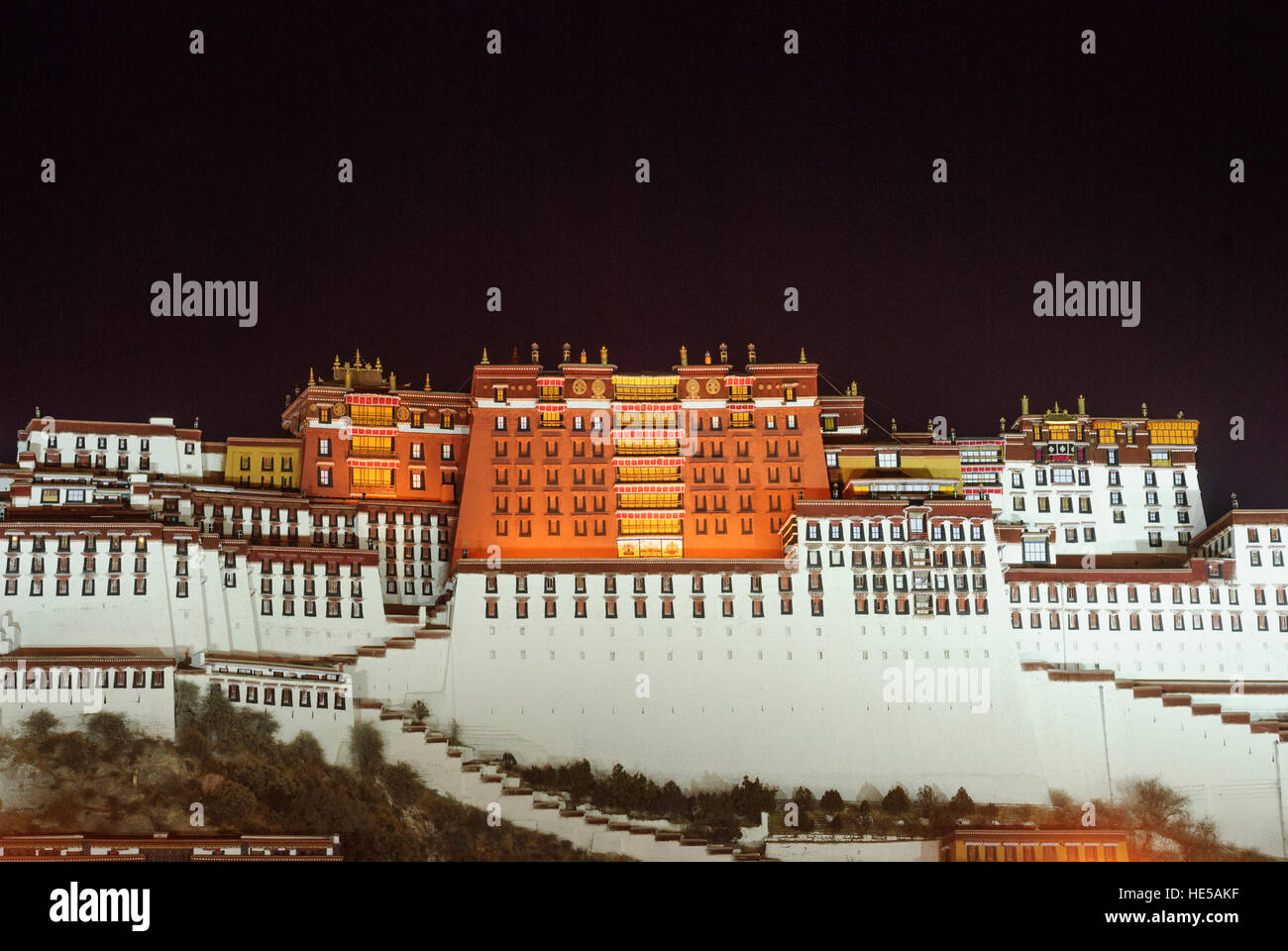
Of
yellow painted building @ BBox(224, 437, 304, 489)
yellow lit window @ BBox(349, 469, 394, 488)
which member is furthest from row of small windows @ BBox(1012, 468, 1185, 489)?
yellow painted building @ BBox(224, 437, 304, 489)

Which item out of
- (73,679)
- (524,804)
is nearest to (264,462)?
(73,679)

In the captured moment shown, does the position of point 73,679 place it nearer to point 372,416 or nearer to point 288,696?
point 288,696

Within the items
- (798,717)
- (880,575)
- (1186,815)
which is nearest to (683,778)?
(798,717)

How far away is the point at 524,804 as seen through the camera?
266 ft

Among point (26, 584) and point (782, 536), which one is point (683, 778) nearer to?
point (782, 536)

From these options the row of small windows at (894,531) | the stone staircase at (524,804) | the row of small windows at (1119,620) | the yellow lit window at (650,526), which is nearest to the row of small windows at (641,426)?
the yellow lit window at (650,526)

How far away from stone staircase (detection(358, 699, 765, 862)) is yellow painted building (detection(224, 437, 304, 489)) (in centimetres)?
1959

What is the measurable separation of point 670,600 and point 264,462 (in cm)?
2352

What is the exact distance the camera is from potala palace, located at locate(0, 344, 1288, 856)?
8494cm

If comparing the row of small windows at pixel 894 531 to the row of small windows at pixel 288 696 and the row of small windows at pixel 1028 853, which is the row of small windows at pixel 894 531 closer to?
the row of small windows at pixel 1028 853

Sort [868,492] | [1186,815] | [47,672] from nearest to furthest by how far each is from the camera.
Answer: [47,672]
[1186,815]
[868,492]
